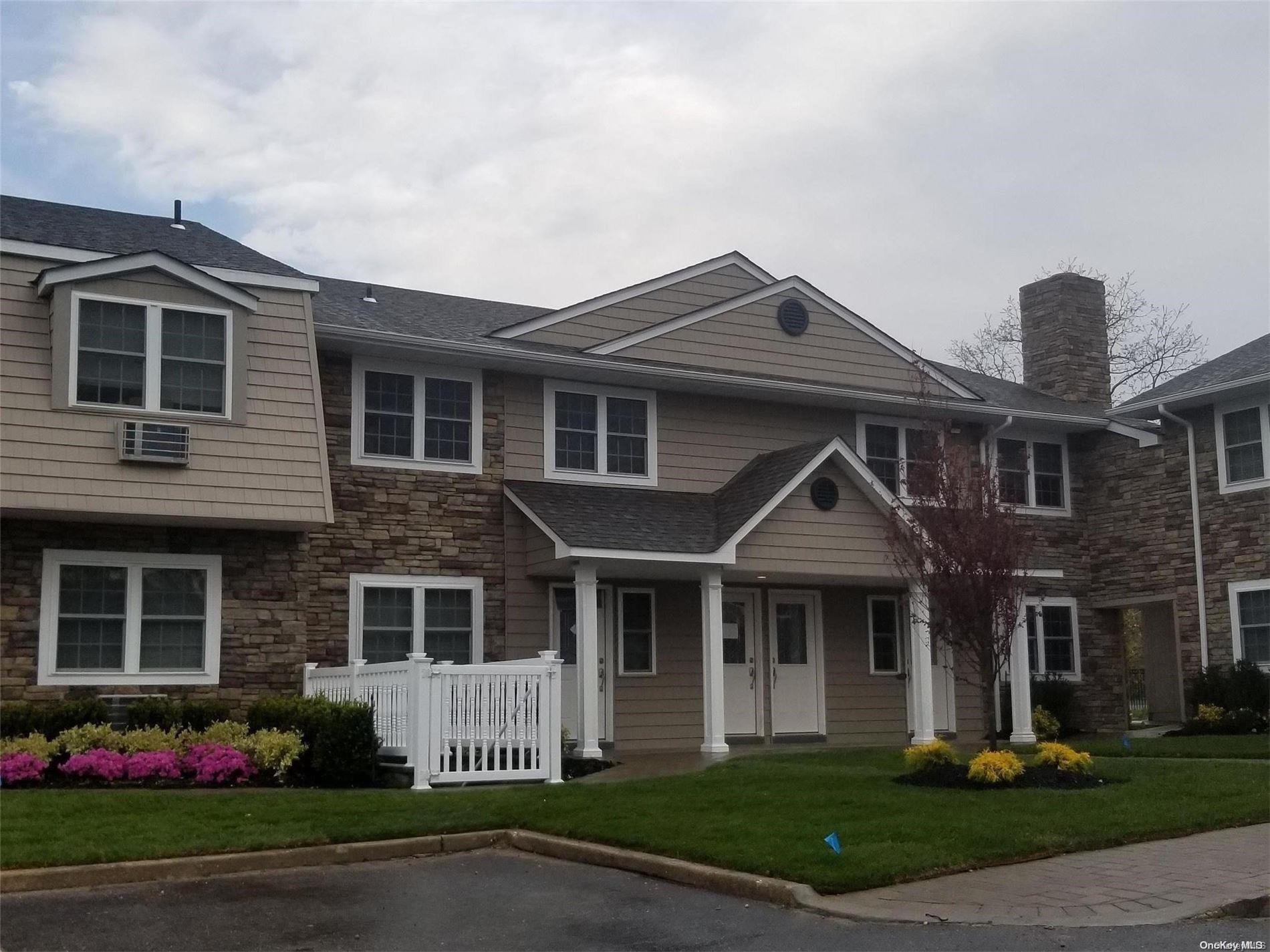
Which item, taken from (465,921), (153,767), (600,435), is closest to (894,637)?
(600,435)

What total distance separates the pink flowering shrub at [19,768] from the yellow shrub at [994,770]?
27.9 ft

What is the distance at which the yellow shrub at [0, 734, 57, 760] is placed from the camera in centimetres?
1277

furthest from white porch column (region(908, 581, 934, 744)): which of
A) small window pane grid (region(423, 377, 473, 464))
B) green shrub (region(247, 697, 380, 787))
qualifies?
green shrub (region(247, 697, 380, 787))

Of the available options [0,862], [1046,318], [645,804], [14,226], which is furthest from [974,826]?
[1046,318]

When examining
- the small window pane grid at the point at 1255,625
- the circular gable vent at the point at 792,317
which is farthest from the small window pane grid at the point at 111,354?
the small window pane grid at the point at 1255,625

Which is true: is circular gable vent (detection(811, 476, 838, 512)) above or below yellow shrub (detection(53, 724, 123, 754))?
above

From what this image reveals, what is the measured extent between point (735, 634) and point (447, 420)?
517 cm

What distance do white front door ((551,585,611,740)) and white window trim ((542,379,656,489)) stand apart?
5.00ft

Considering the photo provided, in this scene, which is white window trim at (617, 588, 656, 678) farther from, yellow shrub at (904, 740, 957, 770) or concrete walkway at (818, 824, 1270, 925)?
concrete walkway at (818, 824, 1270, 925)

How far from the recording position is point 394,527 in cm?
1705

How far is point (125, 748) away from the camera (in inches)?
532

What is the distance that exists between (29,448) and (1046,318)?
711 inches

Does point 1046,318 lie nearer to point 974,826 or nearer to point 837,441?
point 837,441

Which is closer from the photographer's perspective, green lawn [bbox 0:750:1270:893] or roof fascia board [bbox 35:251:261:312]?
green lawn [bbox 0:750:1270:893]
